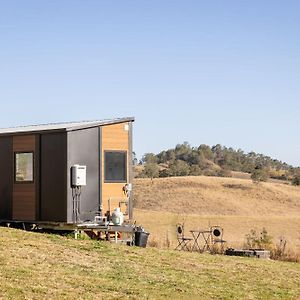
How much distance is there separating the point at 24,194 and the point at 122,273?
22.7 ft

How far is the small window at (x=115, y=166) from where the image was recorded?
1884 cm

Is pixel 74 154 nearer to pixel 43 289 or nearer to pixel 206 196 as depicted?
pixel 43 289

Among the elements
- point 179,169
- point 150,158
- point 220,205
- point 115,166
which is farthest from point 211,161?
point 115,166

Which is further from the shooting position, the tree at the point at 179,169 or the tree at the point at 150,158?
the tree at the point at 150,158

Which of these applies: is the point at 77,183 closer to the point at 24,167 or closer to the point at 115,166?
the point at 115,166

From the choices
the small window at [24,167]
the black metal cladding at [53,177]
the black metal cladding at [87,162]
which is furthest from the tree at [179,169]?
the black metal cladding at [53,177]

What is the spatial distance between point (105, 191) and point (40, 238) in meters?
3.52

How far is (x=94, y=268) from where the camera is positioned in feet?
41.5

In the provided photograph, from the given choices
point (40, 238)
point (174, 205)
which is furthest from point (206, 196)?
point (40, 238)

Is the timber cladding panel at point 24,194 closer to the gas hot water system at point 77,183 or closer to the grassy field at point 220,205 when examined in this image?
the gas hot water system at point 77,183

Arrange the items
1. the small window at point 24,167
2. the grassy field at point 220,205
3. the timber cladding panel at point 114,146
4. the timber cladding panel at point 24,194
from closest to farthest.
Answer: the timber cladding panel at point 24,194 < the small window at point 24,167 < the timber cladding panel at point 114,146 < the grassy field at point 220,205

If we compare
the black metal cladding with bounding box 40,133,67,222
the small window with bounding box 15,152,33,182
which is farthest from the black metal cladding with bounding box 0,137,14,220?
the black metal cladding with bounding box 40,133,67,222

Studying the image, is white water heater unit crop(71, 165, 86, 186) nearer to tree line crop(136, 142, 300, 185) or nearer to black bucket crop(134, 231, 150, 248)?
black bucket crop(134, 231, 150, 248)

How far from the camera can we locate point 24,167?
18750 millimetres
